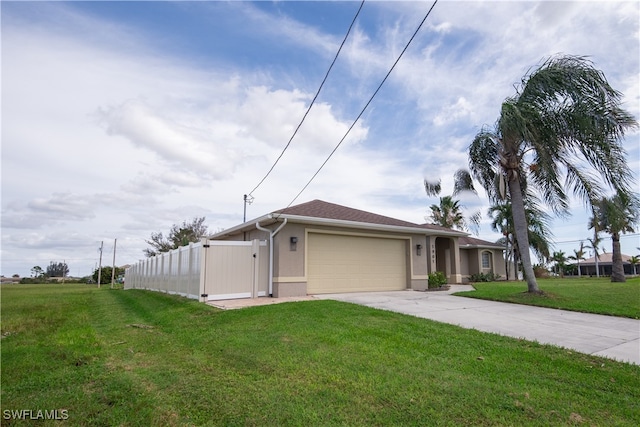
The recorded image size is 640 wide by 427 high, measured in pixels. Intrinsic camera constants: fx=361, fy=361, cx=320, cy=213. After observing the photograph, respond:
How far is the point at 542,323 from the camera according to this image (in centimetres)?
737


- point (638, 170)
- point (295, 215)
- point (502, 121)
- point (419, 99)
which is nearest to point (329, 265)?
point (295, 215)

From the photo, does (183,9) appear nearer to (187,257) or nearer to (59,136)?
(59,136)

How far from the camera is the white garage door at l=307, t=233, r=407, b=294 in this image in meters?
12.6

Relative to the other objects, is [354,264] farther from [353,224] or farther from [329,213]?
[329,213]

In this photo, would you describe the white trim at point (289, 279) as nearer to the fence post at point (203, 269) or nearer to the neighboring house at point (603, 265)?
the fence post at point (203, 269)

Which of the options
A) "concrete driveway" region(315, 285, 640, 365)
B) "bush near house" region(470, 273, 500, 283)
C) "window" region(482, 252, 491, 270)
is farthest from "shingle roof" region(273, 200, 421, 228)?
"window" region(482, 252, 491, 270)

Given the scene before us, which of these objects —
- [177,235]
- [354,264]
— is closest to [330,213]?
[354,264]

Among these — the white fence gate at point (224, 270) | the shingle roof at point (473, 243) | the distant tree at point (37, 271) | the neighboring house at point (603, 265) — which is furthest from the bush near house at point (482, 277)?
the distant tree at point (37, 271)

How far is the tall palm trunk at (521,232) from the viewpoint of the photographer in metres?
11.0

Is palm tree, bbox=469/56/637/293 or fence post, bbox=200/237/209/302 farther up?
palm tree, bbox=469/56/637/293

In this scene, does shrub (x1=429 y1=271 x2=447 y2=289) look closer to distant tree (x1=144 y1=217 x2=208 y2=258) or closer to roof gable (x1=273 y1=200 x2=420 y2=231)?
roof gable (x1=273 y1=200 x2=420 y2=231)

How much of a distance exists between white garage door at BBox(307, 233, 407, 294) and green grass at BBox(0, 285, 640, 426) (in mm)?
5781

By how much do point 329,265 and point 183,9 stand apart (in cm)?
871

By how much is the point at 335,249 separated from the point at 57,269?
86.7m
